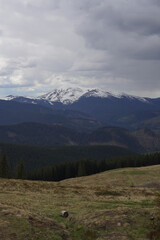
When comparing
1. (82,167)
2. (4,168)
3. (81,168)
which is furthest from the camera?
(82,167)

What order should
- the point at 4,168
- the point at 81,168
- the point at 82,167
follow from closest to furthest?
the point at 4,168
the point at 81,168
the point at 82,167

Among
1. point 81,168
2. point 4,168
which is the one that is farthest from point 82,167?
point 4,168

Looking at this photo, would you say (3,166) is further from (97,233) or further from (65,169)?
(97,233)

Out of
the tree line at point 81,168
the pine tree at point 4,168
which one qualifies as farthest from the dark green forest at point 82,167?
the pine tree at point 4,168

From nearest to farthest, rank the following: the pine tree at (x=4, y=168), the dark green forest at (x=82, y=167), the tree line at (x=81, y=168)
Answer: the pine tree at (x=4, y=168) → the tree line at (x=81, y=168) → the dark green forest at (x=82, y=167)

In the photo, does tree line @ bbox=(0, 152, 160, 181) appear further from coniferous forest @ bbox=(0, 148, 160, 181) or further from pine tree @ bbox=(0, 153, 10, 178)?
pine tree @ bbox=(0, 153, 10, 178)

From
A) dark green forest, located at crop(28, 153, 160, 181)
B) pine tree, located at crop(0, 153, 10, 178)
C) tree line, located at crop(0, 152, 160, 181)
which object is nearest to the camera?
pine tree, located at crop(0, 153, 10, 178)

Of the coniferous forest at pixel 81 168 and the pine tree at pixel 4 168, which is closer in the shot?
the pine tree at pixel 4 168

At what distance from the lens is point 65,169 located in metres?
116

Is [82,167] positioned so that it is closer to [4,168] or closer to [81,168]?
[81,168]

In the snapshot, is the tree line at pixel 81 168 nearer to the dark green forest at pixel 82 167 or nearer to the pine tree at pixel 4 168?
the dark green forest at pixel 82 167

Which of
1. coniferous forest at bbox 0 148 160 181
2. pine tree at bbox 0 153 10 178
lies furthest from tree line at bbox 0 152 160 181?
pine tree at bbox 0 153 10 178

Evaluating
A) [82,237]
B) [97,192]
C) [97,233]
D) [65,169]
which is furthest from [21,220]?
[65,169]

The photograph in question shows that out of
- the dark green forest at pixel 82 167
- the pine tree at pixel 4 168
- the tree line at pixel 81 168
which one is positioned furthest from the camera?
the dark green forest at pixel 82 167
